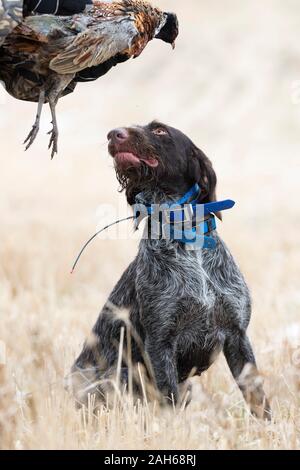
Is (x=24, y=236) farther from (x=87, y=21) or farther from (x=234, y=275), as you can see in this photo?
(x=87, y=21)

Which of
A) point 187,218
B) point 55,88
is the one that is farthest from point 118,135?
point 55,88

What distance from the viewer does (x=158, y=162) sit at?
4305 millimetres

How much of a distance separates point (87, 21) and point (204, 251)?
145 cm

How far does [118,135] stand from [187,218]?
0.55 meters

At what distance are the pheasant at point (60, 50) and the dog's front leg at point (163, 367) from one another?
1264 mm

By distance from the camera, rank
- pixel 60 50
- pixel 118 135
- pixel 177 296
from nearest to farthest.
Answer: pixel 60 50 < pixel 118 135 < pixel 177 296

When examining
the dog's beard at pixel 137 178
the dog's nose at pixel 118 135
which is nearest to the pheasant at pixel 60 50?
the dog's nose at pixel 118 135

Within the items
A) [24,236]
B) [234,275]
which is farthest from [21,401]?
[24,236]

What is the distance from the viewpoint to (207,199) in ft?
14.7

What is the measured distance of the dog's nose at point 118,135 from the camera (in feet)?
13.3

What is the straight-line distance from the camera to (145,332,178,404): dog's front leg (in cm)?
423

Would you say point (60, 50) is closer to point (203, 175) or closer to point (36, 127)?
point (36, 127)

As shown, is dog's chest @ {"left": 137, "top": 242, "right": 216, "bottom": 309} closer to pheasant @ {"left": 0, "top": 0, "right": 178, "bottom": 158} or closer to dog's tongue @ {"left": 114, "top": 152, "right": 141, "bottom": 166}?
dog's tongue @ {"left": 114, "top": 152, "right": 141, "bottom": 166}

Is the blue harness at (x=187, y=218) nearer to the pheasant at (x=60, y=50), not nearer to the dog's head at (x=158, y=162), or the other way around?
the dog's head at (x=158, y=162)
